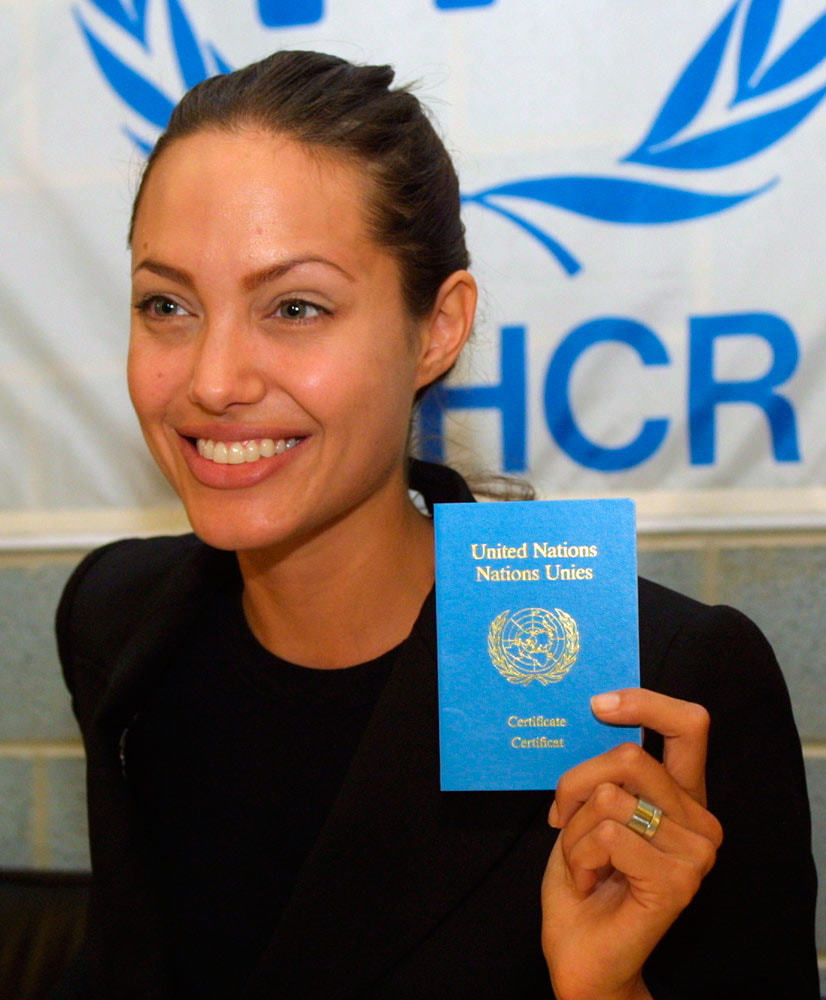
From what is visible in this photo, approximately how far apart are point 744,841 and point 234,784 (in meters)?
0.54

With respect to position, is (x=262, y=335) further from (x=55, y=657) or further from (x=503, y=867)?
(x=55, y=657)

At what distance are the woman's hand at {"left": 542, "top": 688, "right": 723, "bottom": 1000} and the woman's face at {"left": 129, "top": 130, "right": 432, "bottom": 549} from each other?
0.40 meters

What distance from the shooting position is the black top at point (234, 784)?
112cm

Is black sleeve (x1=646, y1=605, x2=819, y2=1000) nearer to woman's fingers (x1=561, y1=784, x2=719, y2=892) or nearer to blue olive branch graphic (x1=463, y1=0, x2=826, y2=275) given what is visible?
woman's fingers (x1=561, y1=784, x2=719, y2=892)

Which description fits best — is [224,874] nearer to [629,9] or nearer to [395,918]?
[395,918]

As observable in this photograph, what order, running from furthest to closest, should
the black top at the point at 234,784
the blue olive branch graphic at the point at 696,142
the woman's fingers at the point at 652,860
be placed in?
the blue olive branch graphic at the point at 696,142, the black top at the point at 234,784, the woman's fingers at the point at 652,860

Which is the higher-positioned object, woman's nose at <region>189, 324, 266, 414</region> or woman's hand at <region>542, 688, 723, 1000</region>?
woman's nose at <region>189, 324, 266, 414</region>

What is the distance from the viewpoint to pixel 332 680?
44.8 inches

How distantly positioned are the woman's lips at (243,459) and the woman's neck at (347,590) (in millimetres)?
150

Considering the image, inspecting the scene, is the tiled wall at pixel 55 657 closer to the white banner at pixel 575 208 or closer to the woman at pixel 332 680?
the white banner at pixel 575 208

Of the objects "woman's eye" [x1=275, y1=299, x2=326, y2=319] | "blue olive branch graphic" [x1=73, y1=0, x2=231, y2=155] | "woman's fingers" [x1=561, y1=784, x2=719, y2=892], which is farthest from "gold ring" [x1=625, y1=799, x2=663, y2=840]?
"blue olive branch graphic" [x1=73, y1=0, x2=231, y2=155]

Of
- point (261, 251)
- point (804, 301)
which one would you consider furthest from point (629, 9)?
point (261, 251)

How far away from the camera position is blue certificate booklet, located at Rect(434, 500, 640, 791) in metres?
0.76

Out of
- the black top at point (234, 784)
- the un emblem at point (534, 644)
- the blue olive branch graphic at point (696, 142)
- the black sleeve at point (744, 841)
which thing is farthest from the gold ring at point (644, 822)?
the blue olive branch graphic at point (696, 142)
